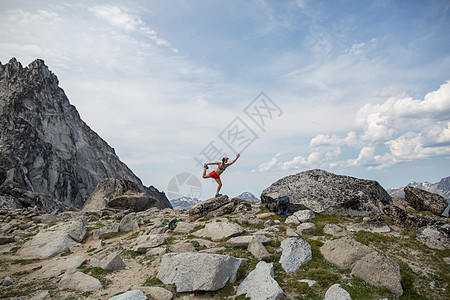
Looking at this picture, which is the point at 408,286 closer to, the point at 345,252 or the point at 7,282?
the point at 345,252

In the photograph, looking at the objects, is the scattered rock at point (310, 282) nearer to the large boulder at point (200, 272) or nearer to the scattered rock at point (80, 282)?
the large boulder at point (200, 272)

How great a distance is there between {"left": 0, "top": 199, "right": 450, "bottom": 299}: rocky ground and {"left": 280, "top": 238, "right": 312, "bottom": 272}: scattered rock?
1.6 inches

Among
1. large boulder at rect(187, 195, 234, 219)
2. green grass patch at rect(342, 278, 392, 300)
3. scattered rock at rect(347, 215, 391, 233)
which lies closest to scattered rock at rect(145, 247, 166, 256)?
large boulder at rect(187, 195, 234, 219)

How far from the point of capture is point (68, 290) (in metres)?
9.60

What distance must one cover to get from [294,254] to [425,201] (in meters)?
15.9

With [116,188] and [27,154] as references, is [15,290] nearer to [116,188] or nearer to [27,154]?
[116,188]

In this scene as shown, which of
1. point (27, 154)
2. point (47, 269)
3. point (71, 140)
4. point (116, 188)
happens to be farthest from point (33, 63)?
point (47, 269)

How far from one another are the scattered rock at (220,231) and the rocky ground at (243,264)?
2.7 inches

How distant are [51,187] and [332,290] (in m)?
124

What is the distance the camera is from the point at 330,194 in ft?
59.5

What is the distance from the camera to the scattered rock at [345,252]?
920cm

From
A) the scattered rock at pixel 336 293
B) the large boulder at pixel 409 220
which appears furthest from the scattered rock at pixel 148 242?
the large boulder at pixel 409 220

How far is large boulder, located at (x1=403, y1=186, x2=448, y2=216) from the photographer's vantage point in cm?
1864

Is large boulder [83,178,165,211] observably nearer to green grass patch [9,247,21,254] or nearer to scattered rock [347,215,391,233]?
green grass patch [9,247,21,254]
